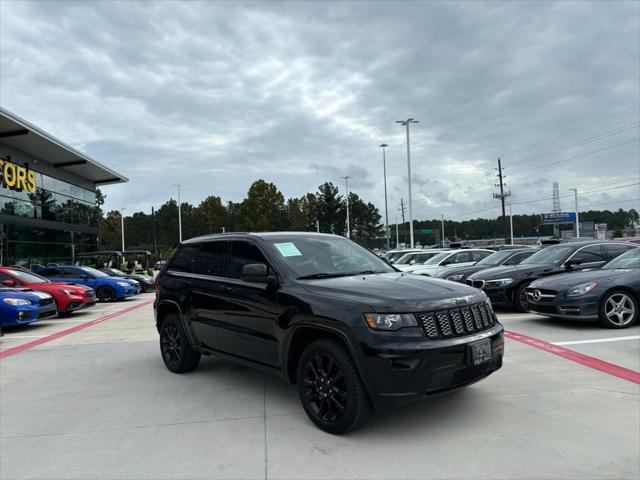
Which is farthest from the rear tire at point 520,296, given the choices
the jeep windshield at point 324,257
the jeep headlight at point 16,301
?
the jeep headlight at point 16,301

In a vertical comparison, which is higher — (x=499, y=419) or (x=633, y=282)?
(x=633, y=282)

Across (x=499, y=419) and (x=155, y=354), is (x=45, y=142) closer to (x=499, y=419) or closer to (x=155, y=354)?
(x=155, y=354)

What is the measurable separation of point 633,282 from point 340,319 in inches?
259

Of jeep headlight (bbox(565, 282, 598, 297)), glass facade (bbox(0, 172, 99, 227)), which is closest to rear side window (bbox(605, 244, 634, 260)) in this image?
jeep headlight (bbox(565, 282, 598, 297))

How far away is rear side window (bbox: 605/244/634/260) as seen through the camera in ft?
33.6

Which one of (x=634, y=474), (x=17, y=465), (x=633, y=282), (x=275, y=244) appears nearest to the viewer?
(x=634, y=474)

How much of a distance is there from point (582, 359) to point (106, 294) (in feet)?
52.8

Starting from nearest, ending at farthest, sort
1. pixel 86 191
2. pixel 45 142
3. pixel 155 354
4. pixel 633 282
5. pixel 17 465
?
pixel 17 465 → pixel 155 354 → pixel 633 282 → pixel 45 142 → pixel 86 191

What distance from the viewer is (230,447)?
3.76m

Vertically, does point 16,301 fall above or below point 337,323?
below

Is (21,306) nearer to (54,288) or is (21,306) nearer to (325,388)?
(54,288)

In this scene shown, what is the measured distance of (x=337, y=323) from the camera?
3779mm

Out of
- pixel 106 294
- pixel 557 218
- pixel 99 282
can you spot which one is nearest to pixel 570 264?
pixel 106 294

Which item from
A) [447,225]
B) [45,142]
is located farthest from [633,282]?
[447,225]
